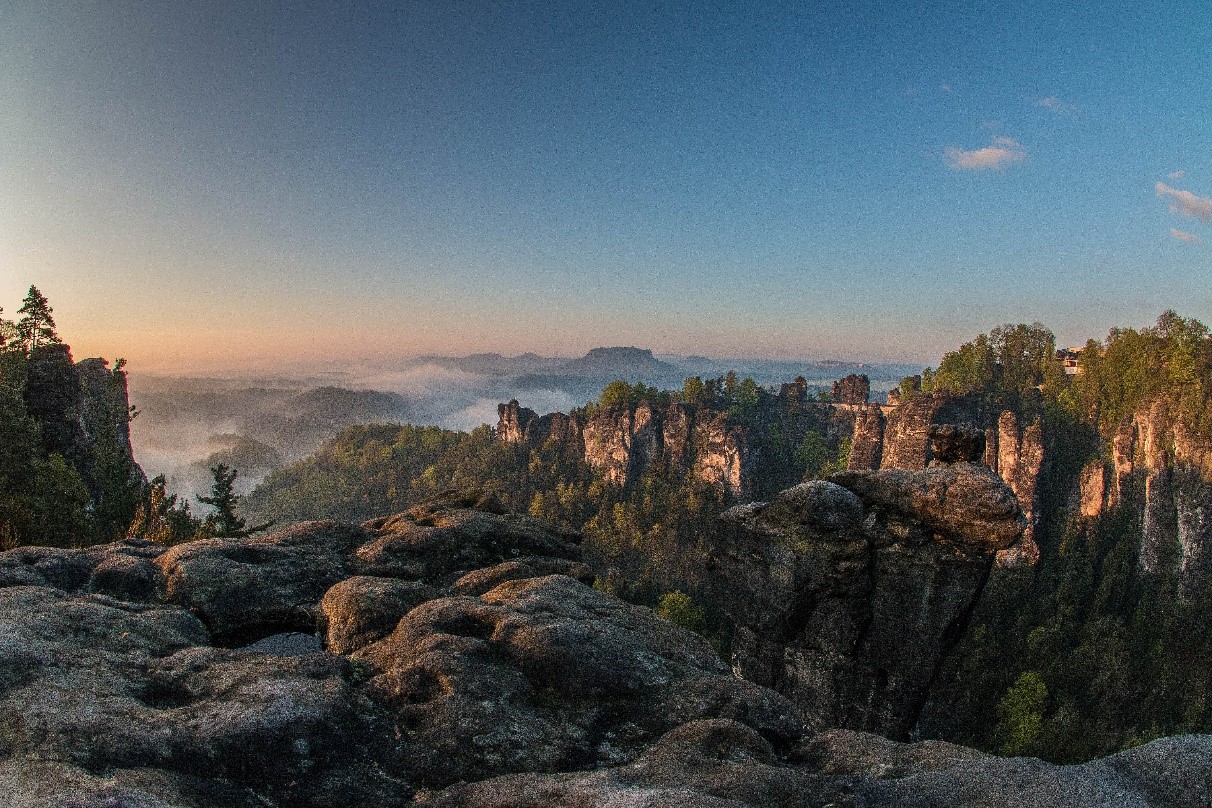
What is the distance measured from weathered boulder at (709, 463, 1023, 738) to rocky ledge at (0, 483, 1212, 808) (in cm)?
707

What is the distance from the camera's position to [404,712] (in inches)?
372

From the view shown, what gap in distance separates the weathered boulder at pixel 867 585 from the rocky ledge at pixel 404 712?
7065 millimetres

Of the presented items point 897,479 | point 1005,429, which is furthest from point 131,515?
point 1005,429

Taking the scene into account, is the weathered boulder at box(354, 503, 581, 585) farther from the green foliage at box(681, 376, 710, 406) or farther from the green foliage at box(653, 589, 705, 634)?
the green foliage at box(681, 376, 710, 406)

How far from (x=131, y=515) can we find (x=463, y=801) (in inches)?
1387

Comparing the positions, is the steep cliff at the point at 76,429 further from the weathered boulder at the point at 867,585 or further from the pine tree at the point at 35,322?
the weathered boulder at the point at 867,585

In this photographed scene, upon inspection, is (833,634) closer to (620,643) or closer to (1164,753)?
(620,643)

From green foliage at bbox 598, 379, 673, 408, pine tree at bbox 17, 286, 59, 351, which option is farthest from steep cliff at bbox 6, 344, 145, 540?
green foliage at bbox 598, 379, 673, 408

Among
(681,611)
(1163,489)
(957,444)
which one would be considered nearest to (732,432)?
(681,611)

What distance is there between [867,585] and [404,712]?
15220 mm

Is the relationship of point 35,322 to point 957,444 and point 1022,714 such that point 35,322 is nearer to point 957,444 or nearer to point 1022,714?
point 957,444

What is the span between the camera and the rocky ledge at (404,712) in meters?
7.08

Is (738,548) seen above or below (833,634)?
above

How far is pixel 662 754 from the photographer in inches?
344
